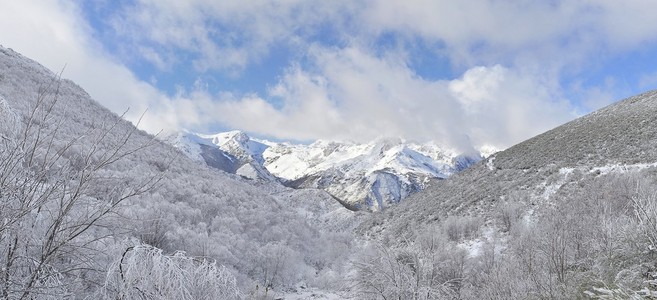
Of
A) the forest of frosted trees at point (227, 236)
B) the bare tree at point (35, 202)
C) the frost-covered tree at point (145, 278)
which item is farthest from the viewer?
the frost-covered tree at point (145, 278)

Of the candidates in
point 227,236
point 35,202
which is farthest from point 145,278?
point 227,236

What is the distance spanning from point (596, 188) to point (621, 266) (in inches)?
699

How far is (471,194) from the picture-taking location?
140 ft

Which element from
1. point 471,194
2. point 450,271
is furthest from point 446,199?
point 450,271

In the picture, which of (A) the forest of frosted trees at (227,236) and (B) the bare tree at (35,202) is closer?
(B) the bare tree at (35,202)

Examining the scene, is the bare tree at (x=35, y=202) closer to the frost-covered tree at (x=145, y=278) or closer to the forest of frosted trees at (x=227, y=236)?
the forest of frosted trees at (x=227, y=236)

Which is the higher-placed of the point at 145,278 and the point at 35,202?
the point at 35,202

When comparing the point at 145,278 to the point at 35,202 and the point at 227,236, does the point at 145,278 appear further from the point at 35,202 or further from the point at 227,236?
the point at 227,236

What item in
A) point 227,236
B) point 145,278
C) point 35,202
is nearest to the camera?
point 35,202

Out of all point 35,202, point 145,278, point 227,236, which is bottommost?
point 145,278

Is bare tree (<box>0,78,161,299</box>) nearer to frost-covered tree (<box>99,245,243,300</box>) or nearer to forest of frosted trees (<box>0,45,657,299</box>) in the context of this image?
forest of frosted trees (<box>0,45,657,299</box>)

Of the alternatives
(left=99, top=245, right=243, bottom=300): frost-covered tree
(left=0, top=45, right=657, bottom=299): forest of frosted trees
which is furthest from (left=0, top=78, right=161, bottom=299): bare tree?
(left=99, top=245, right=243, bottom=300): frost-covered tree

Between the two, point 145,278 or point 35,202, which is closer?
point 35,202

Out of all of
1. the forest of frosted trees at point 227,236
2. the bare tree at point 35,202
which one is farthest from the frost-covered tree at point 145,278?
the bare tree at point 35,202
